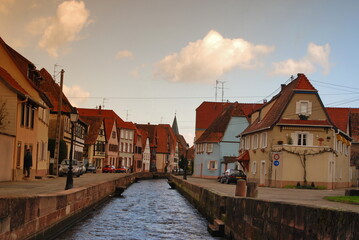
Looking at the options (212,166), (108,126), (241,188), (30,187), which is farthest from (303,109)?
(108,126)

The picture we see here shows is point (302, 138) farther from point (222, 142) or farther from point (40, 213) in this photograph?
point (40, 213)

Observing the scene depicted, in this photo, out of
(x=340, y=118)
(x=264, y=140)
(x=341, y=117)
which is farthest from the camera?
(x=341, y=117)

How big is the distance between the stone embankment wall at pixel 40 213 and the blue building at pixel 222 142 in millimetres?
50176

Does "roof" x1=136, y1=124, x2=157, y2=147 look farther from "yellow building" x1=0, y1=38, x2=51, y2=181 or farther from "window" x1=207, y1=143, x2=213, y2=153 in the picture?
"yellow building" x1=0, y1=38, x2=51, y2=181

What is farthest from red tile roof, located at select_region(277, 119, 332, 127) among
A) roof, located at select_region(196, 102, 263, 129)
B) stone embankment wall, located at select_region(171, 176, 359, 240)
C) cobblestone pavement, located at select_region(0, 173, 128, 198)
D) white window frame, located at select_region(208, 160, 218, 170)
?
roof, located at select_region(196, 102, 263, 129)

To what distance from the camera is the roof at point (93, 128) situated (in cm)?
8494

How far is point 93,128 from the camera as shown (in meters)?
86.8

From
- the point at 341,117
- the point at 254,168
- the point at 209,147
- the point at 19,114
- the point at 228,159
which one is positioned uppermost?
the point at 341,117

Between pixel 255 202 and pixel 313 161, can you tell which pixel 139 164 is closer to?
pixel 313 161

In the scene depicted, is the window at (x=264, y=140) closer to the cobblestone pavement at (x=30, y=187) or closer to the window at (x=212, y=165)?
the cobblestone pavement at (x=30, y=187)

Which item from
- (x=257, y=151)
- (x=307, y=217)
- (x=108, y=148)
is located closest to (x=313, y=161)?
(x=257, y=151)

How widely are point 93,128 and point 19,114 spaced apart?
5449cm

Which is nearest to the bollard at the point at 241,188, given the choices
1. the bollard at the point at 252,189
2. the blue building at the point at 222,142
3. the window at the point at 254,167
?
the bollard at the point at 252,189

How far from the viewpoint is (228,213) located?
1872 centimetres
